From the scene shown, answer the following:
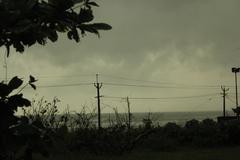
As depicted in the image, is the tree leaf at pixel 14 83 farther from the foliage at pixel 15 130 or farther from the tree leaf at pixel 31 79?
the tree leaf at pixel 31 79

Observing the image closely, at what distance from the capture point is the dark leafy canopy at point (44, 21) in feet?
8.89

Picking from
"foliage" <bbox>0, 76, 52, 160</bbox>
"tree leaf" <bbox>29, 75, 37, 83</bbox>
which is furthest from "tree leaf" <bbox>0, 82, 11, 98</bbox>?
"tree leaf" <bbox>29, 75, 37, 83</bbox>

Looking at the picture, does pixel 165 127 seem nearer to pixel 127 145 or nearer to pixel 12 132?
pixel 127 145

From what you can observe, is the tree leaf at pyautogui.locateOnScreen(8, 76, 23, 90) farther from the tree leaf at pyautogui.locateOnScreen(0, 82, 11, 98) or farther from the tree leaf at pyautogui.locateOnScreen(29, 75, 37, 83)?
the tree leaf at pyautogui.locateOnScreen(29, 75, 37, 83)

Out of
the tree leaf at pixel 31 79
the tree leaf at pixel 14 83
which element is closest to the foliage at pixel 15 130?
the tree leaf at pixel 14 83

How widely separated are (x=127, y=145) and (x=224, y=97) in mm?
38920

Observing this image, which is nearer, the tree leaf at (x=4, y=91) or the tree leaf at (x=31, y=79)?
the tree leaf at (x=4, y=91)

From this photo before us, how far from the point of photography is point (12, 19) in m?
2.67

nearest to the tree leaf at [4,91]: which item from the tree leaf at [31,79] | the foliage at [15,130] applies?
the foliage at [15,130]

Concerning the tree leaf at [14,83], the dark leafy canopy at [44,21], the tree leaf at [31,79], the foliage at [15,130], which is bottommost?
the foliage at [15,130]

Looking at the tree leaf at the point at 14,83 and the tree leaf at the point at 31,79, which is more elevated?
the tree leaf at the point at 31,79

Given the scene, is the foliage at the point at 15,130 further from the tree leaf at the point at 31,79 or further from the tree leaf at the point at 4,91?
the tree leaf at the point at 31,79

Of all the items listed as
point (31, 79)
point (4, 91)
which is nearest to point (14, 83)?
point (4, 91)

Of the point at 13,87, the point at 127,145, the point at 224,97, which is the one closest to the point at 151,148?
the point at 127,145
